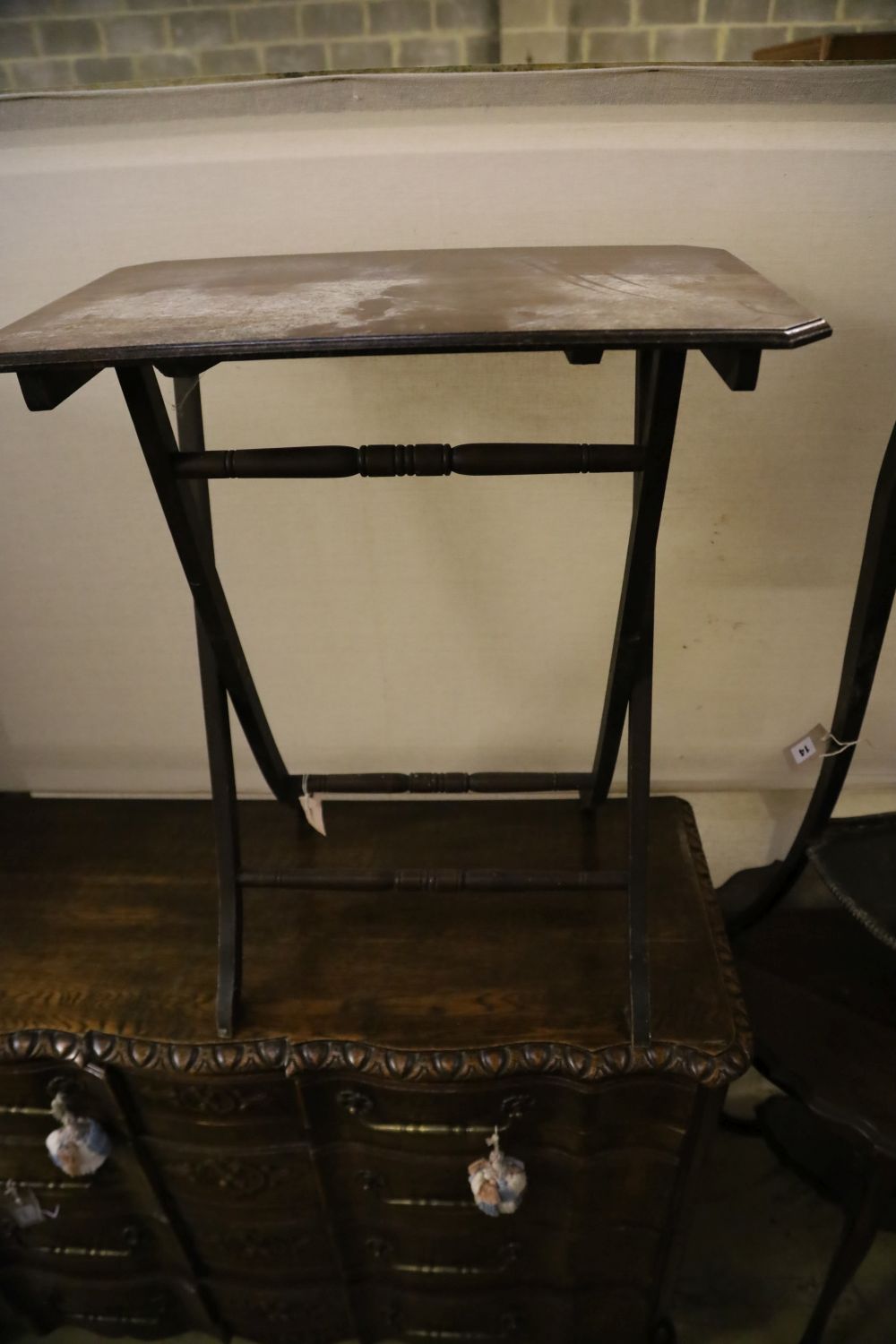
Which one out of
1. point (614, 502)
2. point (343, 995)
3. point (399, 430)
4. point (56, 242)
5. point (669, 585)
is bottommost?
point (343, 995)

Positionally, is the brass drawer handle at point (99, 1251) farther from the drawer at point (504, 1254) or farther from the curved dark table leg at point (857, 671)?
the curved dark table leg at point (857, 671)

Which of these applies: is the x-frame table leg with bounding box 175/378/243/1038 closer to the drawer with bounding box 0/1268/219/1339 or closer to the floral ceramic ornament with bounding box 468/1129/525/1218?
the floral ceramic ornament with bounding box 468/1129/525/1218

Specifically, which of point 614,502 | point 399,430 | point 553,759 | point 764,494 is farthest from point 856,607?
point 399,430

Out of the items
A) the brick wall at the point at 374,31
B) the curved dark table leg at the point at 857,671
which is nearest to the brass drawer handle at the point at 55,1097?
the curved dark table leg at the point at 857,671

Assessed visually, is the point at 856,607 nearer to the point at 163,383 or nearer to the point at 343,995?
the point at 343,995

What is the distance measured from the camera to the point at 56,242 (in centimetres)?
104

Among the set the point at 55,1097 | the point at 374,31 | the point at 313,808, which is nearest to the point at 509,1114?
the point at 313,808

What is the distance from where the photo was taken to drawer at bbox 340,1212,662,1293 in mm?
1121

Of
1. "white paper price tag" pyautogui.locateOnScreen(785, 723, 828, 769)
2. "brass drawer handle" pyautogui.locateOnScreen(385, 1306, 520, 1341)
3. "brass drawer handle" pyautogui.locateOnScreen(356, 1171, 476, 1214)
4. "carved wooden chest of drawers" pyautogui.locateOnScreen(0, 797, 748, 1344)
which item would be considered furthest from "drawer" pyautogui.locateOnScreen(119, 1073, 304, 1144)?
"white paper price tag" pyautogui.locateOnScreen(785, 723, 828, 769)

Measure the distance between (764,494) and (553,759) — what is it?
0.55 metres

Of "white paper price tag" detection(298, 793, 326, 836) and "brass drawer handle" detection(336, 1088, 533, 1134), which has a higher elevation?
"white paper price tag" detection(298, 793, 326, 836)

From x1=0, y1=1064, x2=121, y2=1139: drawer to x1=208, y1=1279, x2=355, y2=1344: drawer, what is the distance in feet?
1.33

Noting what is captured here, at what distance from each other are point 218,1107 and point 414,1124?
0.80 ft

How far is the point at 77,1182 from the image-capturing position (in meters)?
1.13
